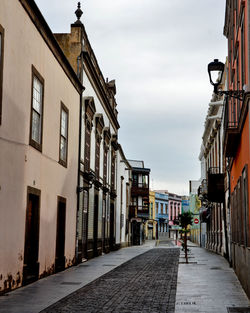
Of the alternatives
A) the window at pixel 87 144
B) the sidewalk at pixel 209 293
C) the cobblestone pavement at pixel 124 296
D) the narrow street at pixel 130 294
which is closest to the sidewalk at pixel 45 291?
the narrow street at pixel 130 294

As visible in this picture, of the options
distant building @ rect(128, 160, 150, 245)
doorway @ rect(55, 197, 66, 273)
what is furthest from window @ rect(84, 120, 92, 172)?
distant building @ rect(128, 160, 150, 245)

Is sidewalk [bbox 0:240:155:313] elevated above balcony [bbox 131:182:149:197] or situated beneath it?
situated beneath

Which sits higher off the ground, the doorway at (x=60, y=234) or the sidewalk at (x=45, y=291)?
the doorway at (x=60, y=234)

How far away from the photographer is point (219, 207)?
29484 millimetres

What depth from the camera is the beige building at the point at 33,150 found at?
11227 millimetres

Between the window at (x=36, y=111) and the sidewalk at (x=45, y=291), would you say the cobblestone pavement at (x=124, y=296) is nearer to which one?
the sidewalk at (x=45, y=291)

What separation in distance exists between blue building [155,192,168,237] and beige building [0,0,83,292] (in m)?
60.8

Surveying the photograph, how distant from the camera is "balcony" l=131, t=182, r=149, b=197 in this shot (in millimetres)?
58453

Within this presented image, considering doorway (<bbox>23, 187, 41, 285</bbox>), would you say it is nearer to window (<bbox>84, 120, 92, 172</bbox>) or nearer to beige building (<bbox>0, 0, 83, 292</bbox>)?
beige building (<bbox>0, 0, 83, 292</bbox>)

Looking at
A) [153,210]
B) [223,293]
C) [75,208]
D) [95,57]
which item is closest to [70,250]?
[75,208]

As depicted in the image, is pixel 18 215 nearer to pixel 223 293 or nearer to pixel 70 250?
pixel 223 293

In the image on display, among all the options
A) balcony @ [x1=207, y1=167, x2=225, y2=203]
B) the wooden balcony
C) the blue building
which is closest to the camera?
the wooden balcony

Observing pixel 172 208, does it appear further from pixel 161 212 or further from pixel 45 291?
pixel 45 291

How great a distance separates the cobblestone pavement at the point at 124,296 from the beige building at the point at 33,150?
70.2 inches
